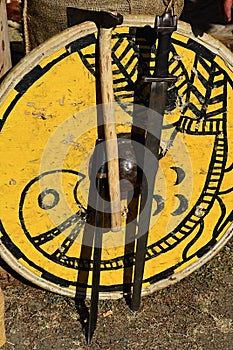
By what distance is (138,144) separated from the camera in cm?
221

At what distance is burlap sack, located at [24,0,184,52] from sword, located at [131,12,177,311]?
0.64 feet

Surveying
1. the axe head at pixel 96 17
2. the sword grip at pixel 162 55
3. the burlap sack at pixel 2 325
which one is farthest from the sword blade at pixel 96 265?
the axe head at pixel 96 17

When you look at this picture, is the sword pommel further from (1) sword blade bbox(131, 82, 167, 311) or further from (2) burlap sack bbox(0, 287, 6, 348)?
(2) burlap sack bbox(0, 287, 6, 348)

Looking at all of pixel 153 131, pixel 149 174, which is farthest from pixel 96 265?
pixel 153 131

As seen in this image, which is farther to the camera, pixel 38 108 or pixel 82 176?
pixel 82 176

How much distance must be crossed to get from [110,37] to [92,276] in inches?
31.7

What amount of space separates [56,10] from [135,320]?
1117 millimetres

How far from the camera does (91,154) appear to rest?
223 cm

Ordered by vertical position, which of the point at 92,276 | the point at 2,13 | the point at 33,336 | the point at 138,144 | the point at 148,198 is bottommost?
the point at 33,336

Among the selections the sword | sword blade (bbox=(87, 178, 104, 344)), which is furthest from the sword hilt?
sword blade (bbox=(87, 178, 104, 344))

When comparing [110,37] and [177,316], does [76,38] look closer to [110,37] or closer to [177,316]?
[110,37]

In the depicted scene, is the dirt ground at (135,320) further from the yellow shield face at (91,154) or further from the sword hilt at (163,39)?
the sword hilt at (163,39)

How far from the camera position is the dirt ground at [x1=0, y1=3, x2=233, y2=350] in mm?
2445

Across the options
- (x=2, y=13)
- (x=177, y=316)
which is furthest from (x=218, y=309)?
(x=2, y=13)
